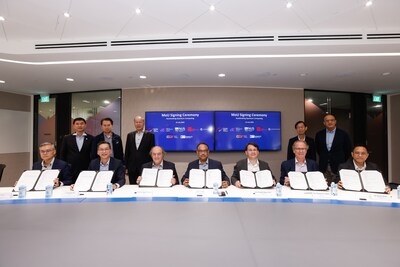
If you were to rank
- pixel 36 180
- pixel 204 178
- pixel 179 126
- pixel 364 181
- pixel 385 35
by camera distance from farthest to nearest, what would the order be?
pixel 179 126
pixel 385 35
pixel 204 178
pixel 36 180
pixel 364 181

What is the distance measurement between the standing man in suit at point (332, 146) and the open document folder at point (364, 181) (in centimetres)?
160

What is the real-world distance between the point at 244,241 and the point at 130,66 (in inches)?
125

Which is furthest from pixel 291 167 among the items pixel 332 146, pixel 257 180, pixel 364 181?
pixel 332 146

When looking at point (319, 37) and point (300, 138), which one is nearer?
point (319, 37)

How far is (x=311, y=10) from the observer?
2.37m

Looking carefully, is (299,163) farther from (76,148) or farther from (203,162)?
(76,148)

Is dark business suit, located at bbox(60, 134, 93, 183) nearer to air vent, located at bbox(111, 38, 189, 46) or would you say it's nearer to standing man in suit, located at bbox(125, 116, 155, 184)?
standing man in suit, located at bbox(125, 116, 155, 184)

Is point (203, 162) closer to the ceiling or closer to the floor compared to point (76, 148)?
closer to the floor

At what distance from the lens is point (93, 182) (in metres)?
2.15

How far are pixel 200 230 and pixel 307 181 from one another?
1475 mm

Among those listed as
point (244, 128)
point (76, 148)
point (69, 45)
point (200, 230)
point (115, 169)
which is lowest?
point (200, 230)

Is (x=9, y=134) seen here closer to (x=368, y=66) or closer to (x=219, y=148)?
(x=219, y=148)

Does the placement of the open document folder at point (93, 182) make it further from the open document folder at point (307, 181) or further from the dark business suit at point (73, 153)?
the open document folder at point (307, 181)

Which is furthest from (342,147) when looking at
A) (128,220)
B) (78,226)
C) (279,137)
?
(78,226)
